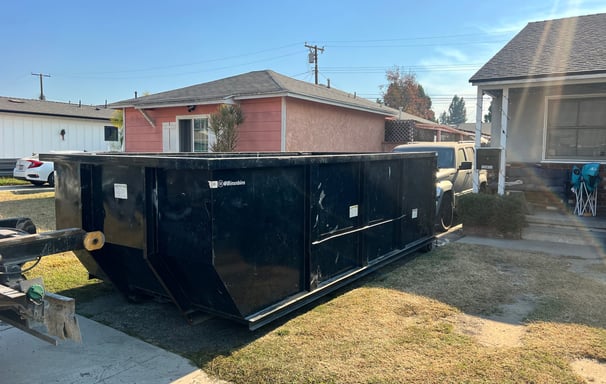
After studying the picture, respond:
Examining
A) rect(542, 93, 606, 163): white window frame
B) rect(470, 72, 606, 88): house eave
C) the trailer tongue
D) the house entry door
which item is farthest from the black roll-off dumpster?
the house entry door

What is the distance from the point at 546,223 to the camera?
8906 mm

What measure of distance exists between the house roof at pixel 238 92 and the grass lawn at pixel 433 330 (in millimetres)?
8002

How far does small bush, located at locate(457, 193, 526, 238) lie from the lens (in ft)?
27.5

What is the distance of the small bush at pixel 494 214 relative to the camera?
27.5ft

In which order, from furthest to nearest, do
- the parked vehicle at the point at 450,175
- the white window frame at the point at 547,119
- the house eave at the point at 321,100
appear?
the house eave at the point at 321,100 < the white window frame at the point at 547,119 < the parked vehicle at the point at 450,175

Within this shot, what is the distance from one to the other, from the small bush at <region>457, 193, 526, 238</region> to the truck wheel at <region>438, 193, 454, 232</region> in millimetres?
364

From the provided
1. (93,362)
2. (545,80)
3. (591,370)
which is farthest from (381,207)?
(545,80)

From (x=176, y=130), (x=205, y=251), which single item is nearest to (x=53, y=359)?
(x=205, y=251)

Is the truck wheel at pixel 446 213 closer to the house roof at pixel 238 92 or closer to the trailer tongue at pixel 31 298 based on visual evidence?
the house roof at pixel 238 92

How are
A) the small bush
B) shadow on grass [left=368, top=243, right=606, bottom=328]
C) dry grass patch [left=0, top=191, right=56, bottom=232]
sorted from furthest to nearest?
dry grass patch [left=0, top=191, right=56, bottom=232]
the small bush
shadow on grass [left=368, top=243, right=606, bottom=328]

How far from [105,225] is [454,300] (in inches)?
145

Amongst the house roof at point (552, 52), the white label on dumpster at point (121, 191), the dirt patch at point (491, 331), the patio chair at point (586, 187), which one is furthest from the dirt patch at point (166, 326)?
the patio chair at point (586, 187)

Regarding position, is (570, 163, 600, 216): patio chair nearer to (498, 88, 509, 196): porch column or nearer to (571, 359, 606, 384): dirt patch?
(498, 88, 509, 196): porch column

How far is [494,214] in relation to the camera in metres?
8.47
